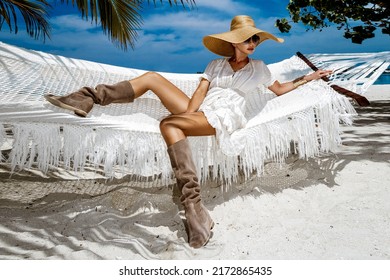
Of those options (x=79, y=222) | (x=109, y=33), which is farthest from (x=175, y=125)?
(x=109, y=33)

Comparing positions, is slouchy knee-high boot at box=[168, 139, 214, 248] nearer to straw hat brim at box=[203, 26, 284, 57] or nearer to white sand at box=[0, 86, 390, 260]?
white sand at box=[0, 86, 390, 260]

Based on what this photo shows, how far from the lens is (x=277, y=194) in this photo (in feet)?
5.41

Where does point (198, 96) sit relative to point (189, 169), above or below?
above

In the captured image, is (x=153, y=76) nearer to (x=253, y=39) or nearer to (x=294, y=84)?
(x=253, y=39)

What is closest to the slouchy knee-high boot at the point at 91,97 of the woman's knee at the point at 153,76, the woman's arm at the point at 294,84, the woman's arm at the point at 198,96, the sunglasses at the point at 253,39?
the woman's knee at the point at 153,76

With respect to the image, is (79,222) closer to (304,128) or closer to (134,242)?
(134,242)

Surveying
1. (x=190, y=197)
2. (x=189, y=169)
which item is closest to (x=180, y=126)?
(x=189, y=169)

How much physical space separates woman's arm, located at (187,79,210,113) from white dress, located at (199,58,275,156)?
0.02m

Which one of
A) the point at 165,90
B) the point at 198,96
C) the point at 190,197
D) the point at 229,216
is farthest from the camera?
the point at 165,90

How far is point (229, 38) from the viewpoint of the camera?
59.9 inches

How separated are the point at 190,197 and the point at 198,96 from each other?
51 centimetres

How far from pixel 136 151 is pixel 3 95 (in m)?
0.67

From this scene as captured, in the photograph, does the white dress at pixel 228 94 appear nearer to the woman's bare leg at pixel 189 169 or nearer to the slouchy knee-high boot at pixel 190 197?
the woman's bare leg at pixel 189 169
